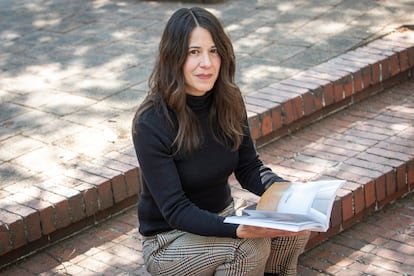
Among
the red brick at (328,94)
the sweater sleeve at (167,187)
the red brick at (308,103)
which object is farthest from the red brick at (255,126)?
the sweater sleeve at (167,187)

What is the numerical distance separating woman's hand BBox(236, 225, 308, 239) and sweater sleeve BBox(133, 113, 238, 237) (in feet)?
0.10

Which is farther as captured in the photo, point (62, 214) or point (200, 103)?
point (62, 214)

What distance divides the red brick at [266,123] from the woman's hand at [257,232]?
1757 mm

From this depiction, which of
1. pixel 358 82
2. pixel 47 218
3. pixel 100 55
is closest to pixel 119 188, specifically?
pixel 47 218

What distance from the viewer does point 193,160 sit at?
11.3 ft

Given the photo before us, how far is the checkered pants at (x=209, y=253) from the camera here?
3338 millimetres

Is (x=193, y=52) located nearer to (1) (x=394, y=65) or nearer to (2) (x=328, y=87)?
(2) (x=328, y=87)

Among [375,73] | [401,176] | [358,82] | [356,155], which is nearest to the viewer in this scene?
[401,176]

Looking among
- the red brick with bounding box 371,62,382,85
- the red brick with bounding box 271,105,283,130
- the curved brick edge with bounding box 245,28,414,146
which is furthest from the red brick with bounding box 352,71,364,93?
the red brick with bounding box 271,105,283,130

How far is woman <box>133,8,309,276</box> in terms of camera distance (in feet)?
11.0

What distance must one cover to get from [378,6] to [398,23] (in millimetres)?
470

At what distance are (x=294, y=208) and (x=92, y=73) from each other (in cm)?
289

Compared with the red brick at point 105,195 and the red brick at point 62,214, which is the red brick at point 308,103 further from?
the red brick at point 62,214

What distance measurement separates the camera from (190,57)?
338 centimetres
